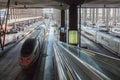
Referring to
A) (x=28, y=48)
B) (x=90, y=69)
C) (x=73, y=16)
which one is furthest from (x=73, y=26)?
(x=90, y=69)

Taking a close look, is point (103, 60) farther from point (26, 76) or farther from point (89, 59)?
point (26, 76)

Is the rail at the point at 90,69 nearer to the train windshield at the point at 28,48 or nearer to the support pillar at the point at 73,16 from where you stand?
the train windshield at the point at 28,48

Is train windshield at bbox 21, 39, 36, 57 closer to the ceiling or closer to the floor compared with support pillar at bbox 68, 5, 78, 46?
closer to the floor

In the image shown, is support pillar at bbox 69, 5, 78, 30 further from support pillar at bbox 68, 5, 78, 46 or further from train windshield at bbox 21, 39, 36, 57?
train windshield at bbox 21, 39, 36, 57

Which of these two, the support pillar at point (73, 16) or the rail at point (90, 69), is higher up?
the support pillar at point (73, 16)

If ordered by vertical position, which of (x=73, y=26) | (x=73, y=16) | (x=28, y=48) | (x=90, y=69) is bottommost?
(x=28, y=48)

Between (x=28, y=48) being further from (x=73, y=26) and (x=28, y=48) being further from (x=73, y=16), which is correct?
(x=73, y=16)

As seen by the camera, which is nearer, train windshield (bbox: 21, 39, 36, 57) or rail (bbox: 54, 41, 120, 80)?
rail (bbox: 54, 41, 120, 80)

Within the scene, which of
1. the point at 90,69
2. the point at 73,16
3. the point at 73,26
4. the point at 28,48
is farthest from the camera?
the point at 73,26

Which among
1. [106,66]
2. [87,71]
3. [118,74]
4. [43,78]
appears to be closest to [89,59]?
[106,66]

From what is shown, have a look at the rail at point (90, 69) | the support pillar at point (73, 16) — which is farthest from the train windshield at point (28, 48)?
the rail at point (90, 69)

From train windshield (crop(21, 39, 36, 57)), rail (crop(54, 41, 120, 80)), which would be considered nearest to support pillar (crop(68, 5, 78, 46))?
train windshield (crop(21, 39, 36, 57))

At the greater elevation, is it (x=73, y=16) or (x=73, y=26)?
(x=73, y=16)

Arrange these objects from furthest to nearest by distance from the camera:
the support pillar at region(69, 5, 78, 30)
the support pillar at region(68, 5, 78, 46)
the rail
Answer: the support pillar at region(69, 5, 78, 30) → the support pillar at region(68, 5, 78, 46) → the rail
